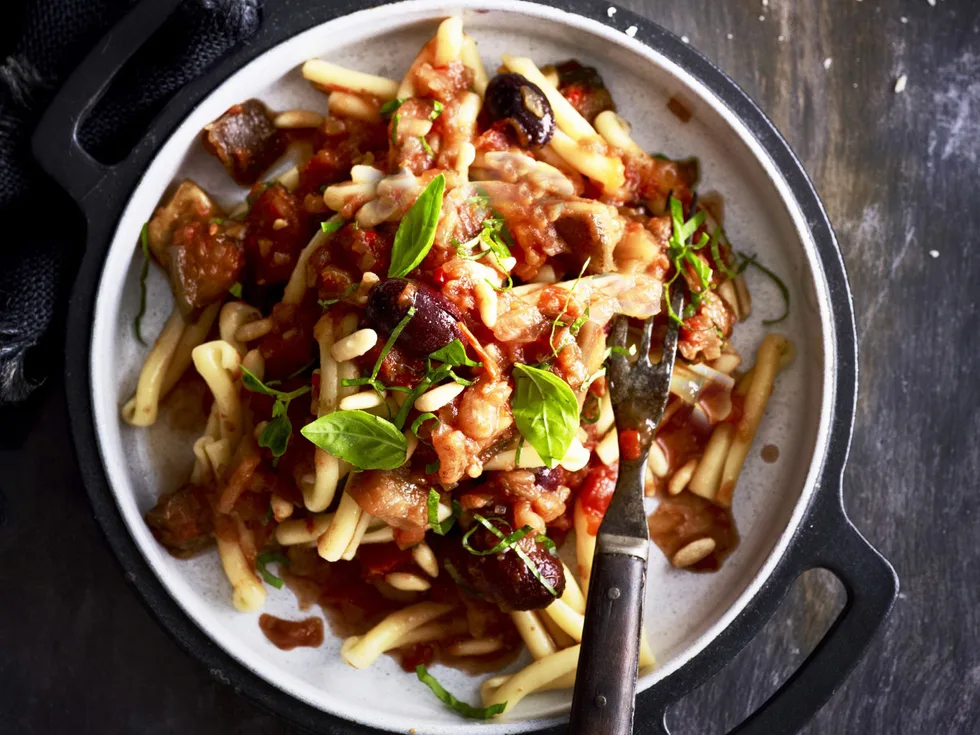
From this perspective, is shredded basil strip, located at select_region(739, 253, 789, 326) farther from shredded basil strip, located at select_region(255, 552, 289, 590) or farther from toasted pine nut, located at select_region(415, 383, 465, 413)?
shredded basil strip, located at select_region(255, 552, 289, 590)

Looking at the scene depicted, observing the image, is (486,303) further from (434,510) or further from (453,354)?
(434,510)

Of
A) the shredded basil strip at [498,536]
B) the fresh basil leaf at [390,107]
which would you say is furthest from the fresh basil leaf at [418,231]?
the shredded basil strip at [498,536]

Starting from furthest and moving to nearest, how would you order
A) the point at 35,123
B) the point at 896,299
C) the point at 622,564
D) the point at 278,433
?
the point at 896,299 → the point at 35,123 → the point at 278,433 → the point at 622,564

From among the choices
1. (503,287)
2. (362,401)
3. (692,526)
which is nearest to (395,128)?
(503,287)

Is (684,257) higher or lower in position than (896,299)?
lower

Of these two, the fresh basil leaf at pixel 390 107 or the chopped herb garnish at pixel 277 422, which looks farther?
the fresh basil leaf at pixel 390 107

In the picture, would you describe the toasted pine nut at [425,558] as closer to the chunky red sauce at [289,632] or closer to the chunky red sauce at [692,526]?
the chunky red sauce at [289,632]
